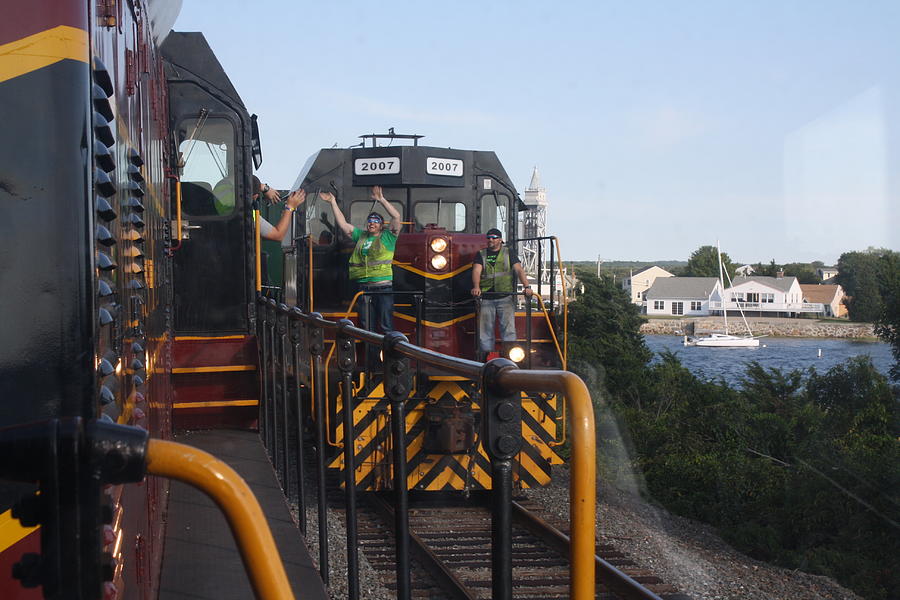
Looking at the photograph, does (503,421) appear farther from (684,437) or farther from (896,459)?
(684,437)

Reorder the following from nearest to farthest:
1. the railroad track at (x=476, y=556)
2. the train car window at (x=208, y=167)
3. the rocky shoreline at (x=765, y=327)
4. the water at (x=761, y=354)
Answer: the railroad track at (x=476, y=556), the train car window at (x=208, y=167), the water at (x=761, y=354), the rocky shoreline at (x=765, y=327)

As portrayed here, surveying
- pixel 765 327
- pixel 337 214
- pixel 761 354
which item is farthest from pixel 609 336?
→ pixel 765 327

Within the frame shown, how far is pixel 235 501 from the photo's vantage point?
106 centimetres

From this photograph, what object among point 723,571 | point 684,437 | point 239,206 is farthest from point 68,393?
point 684,437

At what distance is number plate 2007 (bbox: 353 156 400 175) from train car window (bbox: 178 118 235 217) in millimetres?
2978

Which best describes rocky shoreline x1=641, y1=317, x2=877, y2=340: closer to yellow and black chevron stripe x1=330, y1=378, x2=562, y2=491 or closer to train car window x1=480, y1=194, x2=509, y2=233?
train car window x1=480, y1=194, x2=509, y2=233

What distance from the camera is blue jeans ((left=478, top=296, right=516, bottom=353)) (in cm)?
889

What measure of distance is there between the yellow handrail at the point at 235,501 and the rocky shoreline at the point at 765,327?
2694 cm

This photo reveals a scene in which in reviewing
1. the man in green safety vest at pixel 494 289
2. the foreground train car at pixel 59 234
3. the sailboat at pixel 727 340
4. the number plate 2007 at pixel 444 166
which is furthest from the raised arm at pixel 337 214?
the sailboat at pixel 727 340

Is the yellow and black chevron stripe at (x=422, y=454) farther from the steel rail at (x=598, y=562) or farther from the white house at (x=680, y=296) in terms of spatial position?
the white house at (x=680, y=296)

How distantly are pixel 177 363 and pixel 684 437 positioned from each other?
10104 mm

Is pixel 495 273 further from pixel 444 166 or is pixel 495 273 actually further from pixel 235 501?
pixel 235 501

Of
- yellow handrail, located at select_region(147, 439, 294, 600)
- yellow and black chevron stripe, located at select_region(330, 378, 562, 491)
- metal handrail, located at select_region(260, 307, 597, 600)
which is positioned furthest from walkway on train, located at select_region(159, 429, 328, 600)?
yellow handrail, located at select_region(147, 439, 294, 600)

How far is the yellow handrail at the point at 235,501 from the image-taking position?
106 centimetres
